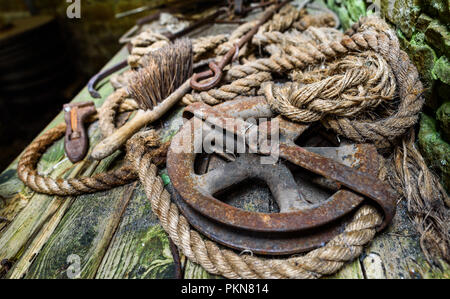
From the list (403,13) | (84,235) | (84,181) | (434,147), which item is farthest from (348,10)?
(84,235)

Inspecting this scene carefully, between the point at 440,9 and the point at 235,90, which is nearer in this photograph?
the point at 440,9

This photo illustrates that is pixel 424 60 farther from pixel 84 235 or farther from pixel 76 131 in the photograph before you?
pixel 76 131

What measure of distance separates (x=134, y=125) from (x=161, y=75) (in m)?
0.30

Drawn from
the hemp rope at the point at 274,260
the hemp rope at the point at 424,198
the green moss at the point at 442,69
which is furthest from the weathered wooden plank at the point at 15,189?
the green moss at the point at 442,69

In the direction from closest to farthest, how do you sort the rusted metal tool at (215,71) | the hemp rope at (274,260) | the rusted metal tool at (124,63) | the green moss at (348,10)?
the hemp rope at (274,260) < the rusted metal tool at (215,71) < the green moss at (348,10) < the rusted metal tool at (124,63)

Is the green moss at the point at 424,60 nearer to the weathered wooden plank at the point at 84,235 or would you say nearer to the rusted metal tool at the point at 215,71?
the rusted metal tool at the point at 215,71

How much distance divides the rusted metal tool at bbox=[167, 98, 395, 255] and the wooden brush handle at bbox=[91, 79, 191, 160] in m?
0.30

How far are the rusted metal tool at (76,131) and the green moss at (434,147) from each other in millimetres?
1449

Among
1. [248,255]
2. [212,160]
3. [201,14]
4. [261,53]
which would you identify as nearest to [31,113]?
[201,14]

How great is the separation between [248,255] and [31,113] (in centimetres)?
433

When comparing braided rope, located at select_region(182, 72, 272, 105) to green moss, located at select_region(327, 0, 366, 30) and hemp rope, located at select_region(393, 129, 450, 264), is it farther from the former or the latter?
green moss, located at select_region(327, 0, 366, 30)

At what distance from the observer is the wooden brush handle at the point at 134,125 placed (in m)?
1.20

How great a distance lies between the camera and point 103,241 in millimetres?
1008
